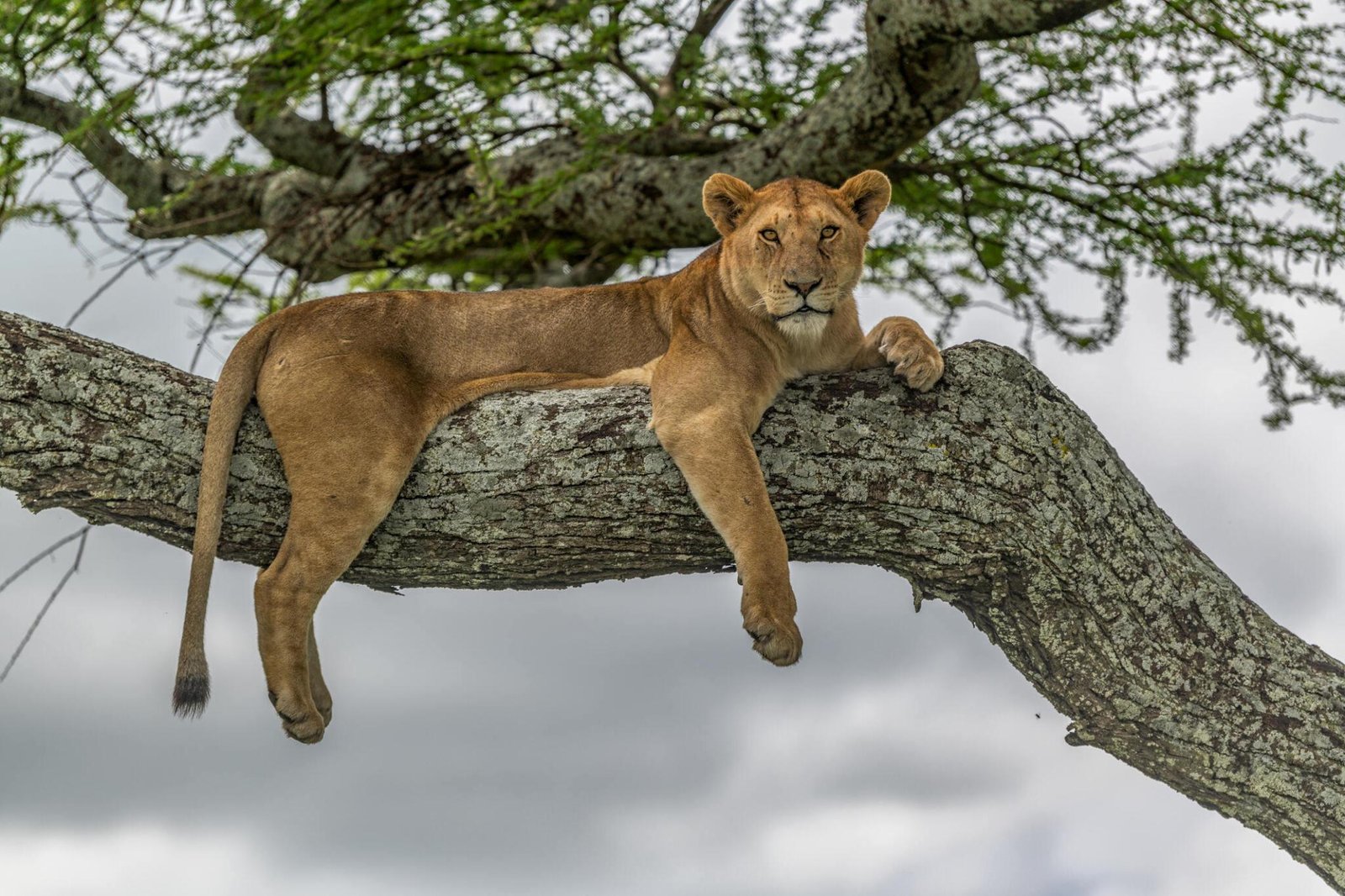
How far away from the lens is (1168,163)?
306 inches

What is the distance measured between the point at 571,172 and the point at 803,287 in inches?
112

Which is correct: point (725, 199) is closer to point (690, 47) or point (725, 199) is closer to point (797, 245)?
point (797, 245)

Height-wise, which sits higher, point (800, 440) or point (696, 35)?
point (696, 35)

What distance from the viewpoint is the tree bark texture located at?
4340 mm

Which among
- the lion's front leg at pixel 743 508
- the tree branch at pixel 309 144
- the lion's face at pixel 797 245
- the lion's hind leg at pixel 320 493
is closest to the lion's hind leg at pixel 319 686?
the lion's hind leg at pixel 320 493

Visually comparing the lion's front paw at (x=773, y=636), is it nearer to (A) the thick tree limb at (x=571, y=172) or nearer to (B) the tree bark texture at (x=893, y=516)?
(B) the tree bark texture at (x=893, y=516)

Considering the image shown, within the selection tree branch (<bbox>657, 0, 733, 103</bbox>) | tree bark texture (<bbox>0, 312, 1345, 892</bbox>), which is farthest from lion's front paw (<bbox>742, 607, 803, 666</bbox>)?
tree branch (<bbox>657, 0, 733, 103</bbox>)

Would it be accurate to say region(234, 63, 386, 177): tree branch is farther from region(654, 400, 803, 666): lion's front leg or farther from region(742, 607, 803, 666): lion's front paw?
region(742, 607, 803, 666): lion's front paw

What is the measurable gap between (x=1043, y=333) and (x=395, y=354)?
4.94m

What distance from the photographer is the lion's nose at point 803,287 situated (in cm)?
442

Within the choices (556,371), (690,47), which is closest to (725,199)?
(556,371)

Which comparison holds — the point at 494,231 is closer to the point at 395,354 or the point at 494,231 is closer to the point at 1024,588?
the point at 395,354

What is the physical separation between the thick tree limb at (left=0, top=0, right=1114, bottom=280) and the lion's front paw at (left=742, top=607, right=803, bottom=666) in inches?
122

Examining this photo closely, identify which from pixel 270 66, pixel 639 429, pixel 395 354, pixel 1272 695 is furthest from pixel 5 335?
pixel 1272 695
